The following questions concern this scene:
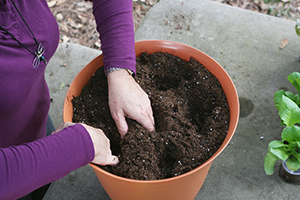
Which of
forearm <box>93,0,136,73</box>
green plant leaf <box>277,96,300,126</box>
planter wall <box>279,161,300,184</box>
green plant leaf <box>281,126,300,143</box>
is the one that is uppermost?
forearm <box>93,0,136,73</box>

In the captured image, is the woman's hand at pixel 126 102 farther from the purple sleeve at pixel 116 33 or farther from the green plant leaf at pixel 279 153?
the green plant leaf at pixel 279 153

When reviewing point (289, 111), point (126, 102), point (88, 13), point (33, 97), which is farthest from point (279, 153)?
point (88, 13)

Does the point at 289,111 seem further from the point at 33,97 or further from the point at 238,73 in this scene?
the point at 33,97

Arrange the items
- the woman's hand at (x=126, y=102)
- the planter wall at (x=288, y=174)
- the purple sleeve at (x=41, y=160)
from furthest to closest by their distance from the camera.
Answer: the planter wall at (x=288, y=174) → the woman's hand at (x=126, y=102) → the purple sleeve at (x=41, y=160)

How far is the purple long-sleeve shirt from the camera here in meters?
0.60

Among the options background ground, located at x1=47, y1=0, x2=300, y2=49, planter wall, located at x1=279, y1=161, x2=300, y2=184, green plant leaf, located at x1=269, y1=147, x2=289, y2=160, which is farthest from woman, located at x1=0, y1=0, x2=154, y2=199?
background ground, located at x1=47, y1=0, x2=300, y2=49

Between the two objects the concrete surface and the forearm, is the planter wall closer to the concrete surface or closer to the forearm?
the concrete surface

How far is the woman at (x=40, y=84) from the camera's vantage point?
644 mm

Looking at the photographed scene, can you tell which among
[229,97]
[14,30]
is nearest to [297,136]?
[229,97]

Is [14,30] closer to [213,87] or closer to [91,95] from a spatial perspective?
[91,95]

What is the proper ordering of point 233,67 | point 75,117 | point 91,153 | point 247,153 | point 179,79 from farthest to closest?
point 233,67 → point 247,153 → point 179,79 → point 75,117 → point 91,153

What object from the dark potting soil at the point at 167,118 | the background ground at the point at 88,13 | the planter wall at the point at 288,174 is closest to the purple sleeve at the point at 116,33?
the dark potting soil at the point at 167,118

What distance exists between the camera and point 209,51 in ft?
5.08

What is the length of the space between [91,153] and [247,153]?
87 cm
